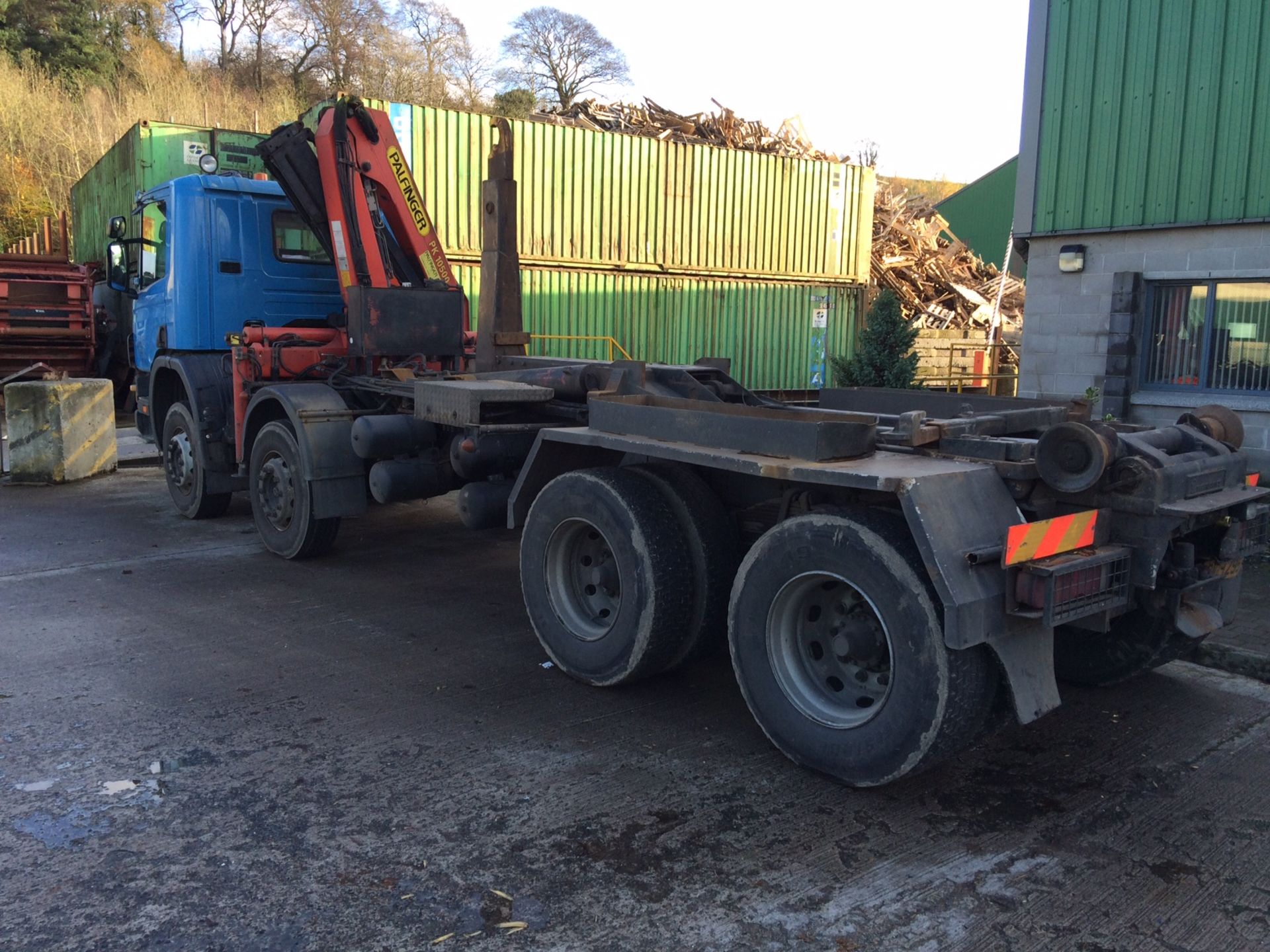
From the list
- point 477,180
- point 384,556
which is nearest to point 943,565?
point 384,556

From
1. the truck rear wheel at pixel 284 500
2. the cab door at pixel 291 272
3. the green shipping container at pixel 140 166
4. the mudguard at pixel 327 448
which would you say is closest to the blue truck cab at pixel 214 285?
the cab door at pixel 291 272

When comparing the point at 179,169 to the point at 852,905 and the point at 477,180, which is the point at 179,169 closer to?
the point at 477,180

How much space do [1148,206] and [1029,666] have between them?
7.39 m

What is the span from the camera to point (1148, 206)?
31.5 ft

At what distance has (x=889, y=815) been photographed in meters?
3.91

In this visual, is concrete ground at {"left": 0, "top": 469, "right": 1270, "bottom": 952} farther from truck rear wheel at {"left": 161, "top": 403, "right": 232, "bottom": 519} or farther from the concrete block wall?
the concrete block wall

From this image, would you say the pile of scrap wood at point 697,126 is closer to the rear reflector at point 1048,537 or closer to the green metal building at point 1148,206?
the green metal building at point 1148,206

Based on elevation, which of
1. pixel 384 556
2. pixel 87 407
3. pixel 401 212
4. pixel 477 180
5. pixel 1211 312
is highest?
pixel 477 180

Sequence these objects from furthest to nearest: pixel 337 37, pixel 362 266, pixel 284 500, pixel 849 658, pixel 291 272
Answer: pixel 337 37 → pixel 291 272 → pixel 362 266 → pixel 284 500 → pixel 849 658

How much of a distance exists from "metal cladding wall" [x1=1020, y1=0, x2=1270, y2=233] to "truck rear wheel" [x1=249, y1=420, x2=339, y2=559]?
7549 mm

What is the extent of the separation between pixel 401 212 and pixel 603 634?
4.70 meters

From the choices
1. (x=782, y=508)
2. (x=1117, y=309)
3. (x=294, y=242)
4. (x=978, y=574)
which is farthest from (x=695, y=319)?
(x=978, y=574)

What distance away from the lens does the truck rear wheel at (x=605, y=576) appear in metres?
Answer: 4.84

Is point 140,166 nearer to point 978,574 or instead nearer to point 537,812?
point 537,812
